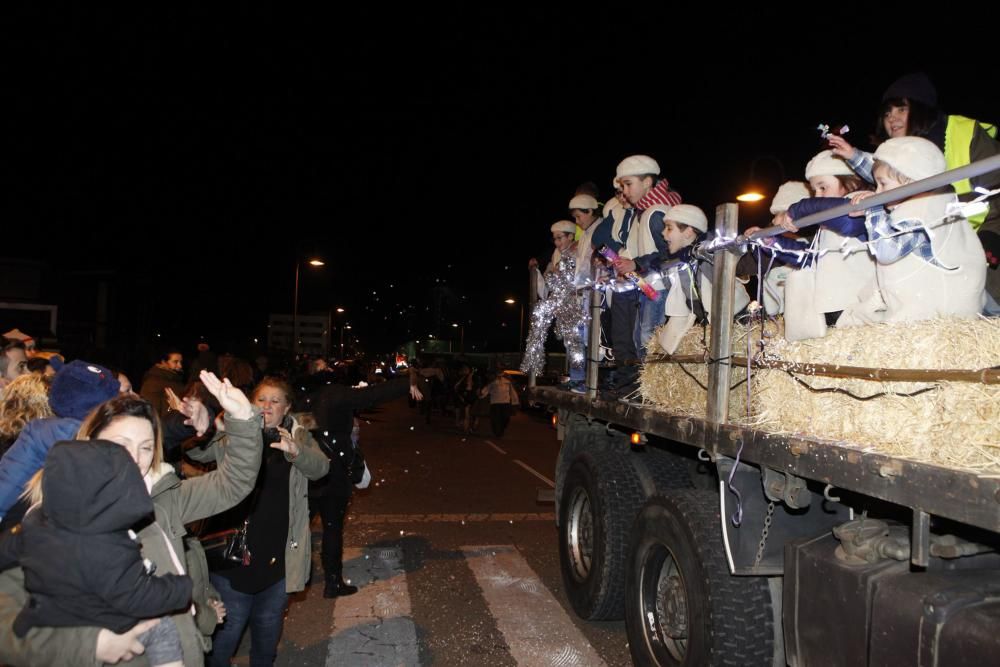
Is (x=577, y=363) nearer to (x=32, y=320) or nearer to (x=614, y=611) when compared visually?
(x=614, y=611)

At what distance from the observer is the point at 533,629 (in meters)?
5.43

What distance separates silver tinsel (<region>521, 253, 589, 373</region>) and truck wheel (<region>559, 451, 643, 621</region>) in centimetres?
113

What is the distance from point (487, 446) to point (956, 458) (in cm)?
1465

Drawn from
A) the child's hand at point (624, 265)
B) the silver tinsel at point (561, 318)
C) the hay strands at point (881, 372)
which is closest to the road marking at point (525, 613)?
the silver tinsel at point (561, 318)

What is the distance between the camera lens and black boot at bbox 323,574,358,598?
615 cm

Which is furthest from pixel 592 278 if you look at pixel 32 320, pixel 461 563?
pixel 32 320

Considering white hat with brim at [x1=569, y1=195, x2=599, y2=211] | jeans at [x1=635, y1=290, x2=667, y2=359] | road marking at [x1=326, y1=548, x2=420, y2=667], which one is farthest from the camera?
white hat with brim at [x1=569, y1=195, x2=599, y2=211]

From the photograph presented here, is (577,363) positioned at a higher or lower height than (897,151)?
lower

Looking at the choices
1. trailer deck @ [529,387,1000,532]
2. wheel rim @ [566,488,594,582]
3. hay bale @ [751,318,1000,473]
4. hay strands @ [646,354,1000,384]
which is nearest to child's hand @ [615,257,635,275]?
trailer deck @ [529,387,1000,532]

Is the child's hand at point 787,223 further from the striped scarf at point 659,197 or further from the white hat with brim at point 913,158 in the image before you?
the striped scarf at point 659,197

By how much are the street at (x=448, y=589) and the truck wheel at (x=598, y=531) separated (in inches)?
11.3

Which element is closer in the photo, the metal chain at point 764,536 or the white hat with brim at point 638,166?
the metal chain at point 764,536

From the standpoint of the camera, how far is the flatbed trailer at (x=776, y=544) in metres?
2.39

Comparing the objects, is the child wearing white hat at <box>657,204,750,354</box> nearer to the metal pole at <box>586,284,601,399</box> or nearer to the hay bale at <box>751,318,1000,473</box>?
the metal pole at <box>586,284,601,399</box>
